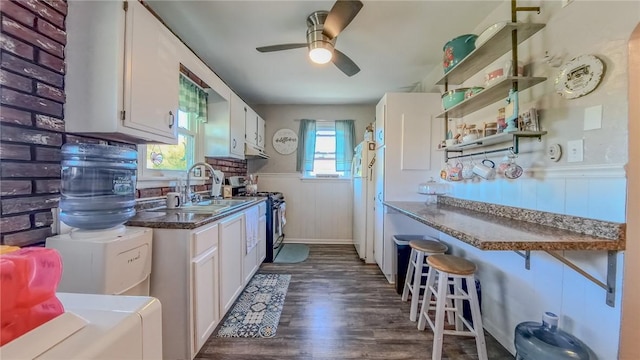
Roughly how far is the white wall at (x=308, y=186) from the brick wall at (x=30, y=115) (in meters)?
3.20

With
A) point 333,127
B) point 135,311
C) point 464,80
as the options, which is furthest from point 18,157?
point 333,127

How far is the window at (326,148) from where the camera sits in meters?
4.39

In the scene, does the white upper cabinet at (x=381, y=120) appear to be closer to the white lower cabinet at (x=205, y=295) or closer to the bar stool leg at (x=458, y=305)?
the bar stool leg at (x=458, y=305)

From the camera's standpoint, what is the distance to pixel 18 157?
3.69 ft

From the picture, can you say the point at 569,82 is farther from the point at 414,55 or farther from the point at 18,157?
the point at 18,157

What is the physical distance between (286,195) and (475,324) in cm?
333

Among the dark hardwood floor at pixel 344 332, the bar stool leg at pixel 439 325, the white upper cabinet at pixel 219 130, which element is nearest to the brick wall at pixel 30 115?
the dark hardwood floor at pixel 344 332

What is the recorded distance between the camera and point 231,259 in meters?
2.13

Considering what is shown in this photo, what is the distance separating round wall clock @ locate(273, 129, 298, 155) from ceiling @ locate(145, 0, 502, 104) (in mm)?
978

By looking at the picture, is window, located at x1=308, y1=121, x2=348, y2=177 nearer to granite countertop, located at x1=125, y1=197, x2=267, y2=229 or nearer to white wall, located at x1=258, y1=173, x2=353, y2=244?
white wall, located at x1=258, y1=173, x2=353, y2=244

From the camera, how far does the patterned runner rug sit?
190cm

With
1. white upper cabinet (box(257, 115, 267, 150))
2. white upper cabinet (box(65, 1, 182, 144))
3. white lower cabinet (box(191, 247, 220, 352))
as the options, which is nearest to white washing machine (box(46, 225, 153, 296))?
white lower cabinet (box(191, 247, 220, 352))

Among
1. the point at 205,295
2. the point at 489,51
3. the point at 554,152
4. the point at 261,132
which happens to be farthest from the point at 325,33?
the point at 261,132

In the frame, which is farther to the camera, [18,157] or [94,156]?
[94,156]
